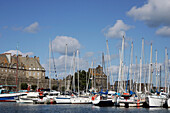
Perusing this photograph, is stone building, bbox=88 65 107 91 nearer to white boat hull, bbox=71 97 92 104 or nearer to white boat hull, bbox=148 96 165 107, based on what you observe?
white boat hull, bbox=71 97 92 104

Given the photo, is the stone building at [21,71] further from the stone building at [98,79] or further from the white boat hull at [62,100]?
the white boat hull at [62,100]

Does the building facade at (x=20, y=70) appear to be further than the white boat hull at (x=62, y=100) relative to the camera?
Yes

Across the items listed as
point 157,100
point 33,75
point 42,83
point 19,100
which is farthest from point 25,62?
point 157,100

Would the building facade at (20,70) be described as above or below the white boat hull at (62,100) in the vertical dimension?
above

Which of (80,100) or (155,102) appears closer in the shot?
(155,102)

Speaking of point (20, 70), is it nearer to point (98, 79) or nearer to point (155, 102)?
point (98, 79)

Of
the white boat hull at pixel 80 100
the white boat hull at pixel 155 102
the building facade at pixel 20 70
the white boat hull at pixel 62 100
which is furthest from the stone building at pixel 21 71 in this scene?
the white boat hull at pixel 155 102

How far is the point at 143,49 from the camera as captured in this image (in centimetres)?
6456

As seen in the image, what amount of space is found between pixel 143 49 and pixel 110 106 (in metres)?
13.9

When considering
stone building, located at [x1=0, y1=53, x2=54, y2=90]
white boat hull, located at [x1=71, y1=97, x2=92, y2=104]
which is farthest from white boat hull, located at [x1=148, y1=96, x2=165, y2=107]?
stone building, located at [x1=0, y1=53, x2=54, y2=90]

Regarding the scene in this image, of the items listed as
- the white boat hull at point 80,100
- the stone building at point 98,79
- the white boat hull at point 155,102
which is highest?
the stone building at point 98,79

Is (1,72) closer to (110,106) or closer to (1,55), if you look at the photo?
(1,55)

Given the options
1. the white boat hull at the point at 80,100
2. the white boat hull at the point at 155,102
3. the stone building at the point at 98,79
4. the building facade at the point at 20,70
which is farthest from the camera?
the building facade at the point at 20,70

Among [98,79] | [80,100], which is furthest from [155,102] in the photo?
[98,79]
